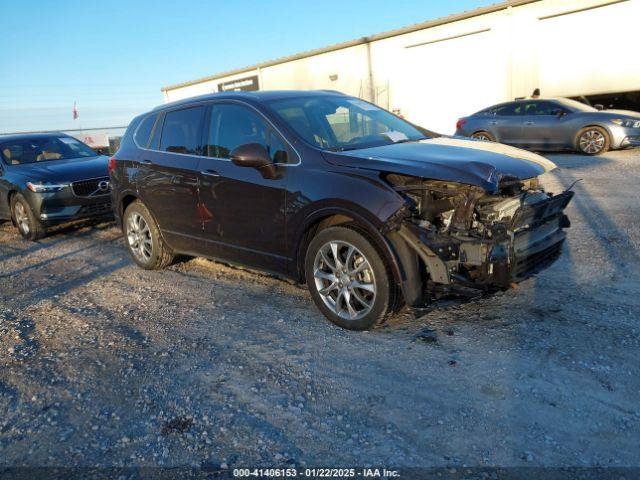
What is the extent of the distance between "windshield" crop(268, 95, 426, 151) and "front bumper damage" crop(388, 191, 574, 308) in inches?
43.8

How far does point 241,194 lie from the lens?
15.1ft

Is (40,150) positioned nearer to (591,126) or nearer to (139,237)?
(139,237)

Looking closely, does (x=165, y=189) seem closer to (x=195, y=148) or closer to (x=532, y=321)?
(x=195, y=148)

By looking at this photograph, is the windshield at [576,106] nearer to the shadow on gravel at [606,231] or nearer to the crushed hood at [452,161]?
the shadow on gravel at [606,231]

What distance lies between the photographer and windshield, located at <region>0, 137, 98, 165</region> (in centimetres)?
902

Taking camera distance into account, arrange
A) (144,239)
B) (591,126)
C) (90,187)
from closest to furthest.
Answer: (144,239) → (90,187) → (591,126)

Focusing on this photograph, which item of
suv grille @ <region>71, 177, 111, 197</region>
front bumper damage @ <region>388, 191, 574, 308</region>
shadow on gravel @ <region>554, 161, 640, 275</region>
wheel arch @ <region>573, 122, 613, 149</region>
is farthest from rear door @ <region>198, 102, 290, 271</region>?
wheel arch @ <region>573, 122, 613, 149</region>

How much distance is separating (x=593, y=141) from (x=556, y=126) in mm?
919

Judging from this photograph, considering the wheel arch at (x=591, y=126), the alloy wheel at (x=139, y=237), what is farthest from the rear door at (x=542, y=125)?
the alloy wheel at (x=139, y=237)

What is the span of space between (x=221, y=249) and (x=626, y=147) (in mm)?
10642

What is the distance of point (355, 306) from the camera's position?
4.04 m

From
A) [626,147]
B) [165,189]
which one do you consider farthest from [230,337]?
[626,147]

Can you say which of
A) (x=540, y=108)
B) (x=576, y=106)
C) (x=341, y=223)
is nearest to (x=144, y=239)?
(x=341, y=223)

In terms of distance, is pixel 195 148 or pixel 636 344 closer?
pixel 636 344
